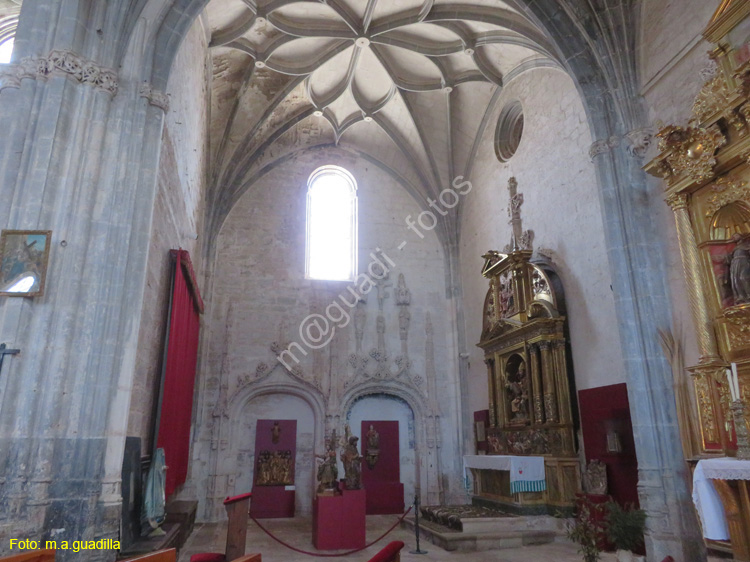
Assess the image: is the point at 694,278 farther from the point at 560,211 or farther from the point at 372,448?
the point at 372,448

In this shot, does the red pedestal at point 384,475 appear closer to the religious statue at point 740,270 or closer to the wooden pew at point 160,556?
the religious statue at point 740,270

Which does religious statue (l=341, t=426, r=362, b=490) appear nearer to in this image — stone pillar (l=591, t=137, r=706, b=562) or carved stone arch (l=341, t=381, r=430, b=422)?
carved stone arch (l=341, t=381, r=430, b=422)

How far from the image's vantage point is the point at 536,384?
10.3m

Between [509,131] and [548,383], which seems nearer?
[548,383]

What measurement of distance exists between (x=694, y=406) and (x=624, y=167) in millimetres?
3636

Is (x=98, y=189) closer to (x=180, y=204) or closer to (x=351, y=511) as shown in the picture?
(x=180, y=204)

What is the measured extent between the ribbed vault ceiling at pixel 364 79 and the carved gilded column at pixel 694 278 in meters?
4.28

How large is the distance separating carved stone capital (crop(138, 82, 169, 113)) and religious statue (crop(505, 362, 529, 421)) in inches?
318

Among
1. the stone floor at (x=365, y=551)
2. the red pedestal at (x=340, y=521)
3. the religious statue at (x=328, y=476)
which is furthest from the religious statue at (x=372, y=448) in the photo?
the red pedestal at (x=340, y=521)

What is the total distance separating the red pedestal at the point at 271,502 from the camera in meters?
12.9

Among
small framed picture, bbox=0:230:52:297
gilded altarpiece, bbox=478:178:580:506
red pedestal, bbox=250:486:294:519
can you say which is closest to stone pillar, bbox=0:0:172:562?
small framed picture, bbox=0:230:52:297

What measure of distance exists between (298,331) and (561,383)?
7134 millimetres

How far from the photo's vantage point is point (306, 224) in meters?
15.4

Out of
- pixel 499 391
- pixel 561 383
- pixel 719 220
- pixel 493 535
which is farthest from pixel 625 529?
pixel 499 391
